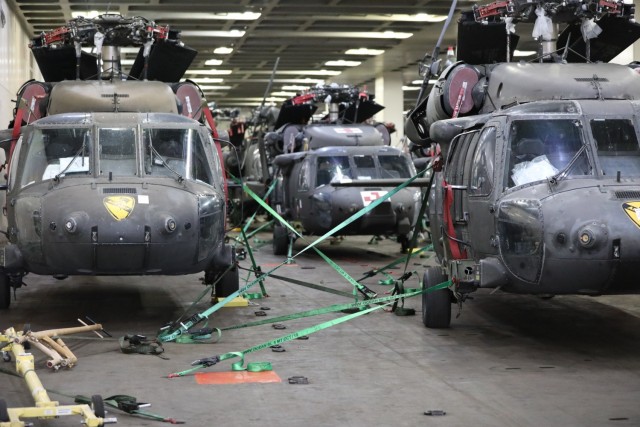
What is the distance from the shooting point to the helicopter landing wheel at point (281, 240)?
19578 millimetres

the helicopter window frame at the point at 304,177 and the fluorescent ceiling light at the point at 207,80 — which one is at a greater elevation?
the fluorescent ceiling light at the point at 207,80

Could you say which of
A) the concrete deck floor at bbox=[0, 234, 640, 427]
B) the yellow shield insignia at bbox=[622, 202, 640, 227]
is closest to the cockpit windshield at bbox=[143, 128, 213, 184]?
the concrete deck floor at bbox=[0, 234, 640, 427]

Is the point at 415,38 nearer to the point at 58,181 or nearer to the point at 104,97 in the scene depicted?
the point at 104,97

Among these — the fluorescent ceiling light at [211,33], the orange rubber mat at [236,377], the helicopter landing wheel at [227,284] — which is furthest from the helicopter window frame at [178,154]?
the fluorescent ceiling light at [211,33]

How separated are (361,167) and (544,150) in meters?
9.73

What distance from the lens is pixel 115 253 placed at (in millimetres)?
9883

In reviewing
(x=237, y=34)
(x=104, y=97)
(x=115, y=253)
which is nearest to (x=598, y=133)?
(x=115, y=253)

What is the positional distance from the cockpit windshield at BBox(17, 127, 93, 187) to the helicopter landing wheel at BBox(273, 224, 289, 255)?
8489 mm

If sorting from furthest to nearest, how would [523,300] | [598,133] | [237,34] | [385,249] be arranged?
[237,34] → [385,249] → [523,300] → [598,133]

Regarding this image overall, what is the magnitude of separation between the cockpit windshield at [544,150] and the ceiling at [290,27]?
12901 millimetres

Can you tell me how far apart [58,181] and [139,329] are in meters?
1.65

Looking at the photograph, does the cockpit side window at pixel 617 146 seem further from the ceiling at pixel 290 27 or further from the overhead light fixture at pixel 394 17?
the overhead light fixture at pixel 394 17

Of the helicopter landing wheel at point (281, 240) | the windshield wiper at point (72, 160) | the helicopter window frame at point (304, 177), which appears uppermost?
the windshield wiper at point (72, 160)

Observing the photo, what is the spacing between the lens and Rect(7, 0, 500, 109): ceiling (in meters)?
26.1
